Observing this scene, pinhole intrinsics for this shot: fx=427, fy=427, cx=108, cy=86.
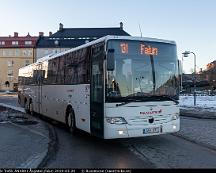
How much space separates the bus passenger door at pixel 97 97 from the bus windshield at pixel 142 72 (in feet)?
1.39

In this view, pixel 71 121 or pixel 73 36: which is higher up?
pixel 73 36

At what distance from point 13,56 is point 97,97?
4606 inches

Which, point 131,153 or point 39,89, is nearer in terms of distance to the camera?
point 131,153

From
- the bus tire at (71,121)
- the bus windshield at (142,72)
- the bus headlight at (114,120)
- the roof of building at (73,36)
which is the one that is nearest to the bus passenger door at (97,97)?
the bus headlight at (114,120)

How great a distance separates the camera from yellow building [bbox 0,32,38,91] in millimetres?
123500

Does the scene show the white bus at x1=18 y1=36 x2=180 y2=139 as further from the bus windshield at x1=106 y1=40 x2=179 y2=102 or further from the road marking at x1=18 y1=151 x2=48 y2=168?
the road marking at x1=18 y1=151 x2=48 y2=168

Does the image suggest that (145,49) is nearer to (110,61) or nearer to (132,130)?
(110,61)

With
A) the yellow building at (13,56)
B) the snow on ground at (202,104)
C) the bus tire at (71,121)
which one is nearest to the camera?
the bus tire at (71,121)

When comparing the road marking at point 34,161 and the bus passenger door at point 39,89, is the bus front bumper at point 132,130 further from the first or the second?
the bus passenger door at point 39,89

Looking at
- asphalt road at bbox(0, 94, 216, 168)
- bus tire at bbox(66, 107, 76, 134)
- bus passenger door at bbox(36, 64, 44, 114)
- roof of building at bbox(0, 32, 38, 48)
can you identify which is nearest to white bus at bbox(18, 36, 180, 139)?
asphalt road at bbox(0, 94, 216, 168)

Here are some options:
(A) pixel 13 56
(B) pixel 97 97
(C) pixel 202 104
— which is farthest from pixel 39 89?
(A) pixel 13 56

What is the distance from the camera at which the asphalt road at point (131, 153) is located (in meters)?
9.70

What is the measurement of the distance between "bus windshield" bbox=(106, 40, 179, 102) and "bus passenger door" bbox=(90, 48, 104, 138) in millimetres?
425

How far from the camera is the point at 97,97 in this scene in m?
12.5
